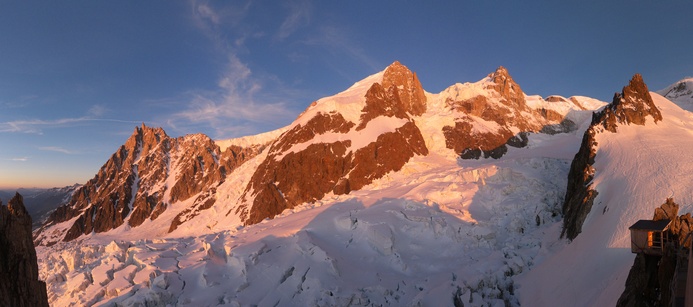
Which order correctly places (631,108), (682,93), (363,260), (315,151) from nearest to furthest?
(363,260) < (631,108) < (315,151) < (682,93)

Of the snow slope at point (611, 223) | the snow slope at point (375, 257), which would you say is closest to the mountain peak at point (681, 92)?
the snow slope at point (375, 257)

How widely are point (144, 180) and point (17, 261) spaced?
464ft

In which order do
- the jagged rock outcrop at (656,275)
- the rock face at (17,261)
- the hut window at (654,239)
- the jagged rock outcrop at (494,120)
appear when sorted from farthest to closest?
the jagged rock outcrop at (494,120), the hut window at (654,239), the jagged rock outcrop at (656,275), the rock face at (17,261)

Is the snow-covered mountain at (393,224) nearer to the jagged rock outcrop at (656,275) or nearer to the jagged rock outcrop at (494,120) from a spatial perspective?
the jagged rock outcrop at (494,120)

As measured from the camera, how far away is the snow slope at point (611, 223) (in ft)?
72.1

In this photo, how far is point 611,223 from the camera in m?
25.8

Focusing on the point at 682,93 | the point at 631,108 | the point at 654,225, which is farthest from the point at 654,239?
the point at 682,93

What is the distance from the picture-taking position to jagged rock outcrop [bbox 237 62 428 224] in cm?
7656

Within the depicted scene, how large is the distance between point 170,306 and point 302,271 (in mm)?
11131

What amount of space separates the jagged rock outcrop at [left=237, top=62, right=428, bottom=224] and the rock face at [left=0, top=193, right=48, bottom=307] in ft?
197

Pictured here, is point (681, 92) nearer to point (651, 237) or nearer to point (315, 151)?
point (315, 151)

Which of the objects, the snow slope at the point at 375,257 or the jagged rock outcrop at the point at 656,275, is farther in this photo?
the snow slope at the point at 375,257

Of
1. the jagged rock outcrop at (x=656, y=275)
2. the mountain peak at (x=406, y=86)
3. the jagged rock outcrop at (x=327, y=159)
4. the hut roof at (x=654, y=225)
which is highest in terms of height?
the mountain peak at (x=406, y=86)

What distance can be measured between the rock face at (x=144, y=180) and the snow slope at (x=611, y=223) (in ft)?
299
